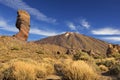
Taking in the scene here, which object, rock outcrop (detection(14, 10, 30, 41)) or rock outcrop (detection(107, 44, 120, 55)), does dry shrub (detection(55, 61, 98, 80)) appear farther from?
rock outcrop (detection(14, 10, 30, 41))

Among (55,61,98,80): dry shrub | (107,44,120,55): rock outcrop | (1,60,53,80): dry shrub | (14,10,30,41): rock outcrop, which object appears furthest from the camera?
(14,10,30,41): rock outcrop

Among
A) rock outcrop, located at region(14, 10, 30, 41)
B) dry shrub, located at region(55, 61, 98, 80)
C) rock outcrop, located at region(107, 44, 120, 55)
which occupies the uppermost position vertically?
rock outcrop, located at region(14, 10, 30, 41)

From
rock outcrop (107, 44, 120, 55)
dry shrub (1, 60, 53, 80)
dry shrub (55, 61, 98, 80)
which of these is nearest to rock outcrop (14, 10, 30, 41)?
rock outcrop (107, 44, 120, 55)

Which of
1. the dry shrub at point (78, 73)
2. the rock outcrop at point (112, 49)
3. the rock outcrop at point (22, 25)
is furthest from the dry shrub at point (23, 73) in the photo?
the rock outcrop at point (22, 25)

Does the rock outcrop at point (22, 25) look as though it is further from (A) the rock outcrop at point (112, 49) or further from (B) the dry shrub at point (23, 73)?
(B) the dry shrub at point (23, 73)

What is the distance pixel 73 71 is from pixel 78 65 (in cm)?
53

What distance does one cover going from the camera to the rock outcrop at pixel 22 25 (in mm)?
65062

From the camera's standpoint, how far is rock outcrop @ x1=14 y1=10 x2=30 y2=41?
213ft

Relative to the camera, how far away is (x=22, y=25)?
214 feet

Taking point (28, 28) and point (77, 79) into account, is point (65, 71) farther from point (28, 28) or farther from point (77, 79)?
point (28, 28)

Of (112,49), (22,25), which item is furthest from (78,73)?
(22,25)

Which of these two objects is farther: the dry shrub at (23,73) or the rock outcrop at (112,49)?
the rock outcrop at (112,49)

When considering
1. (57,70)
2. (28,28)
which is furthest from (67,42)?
(57,70)

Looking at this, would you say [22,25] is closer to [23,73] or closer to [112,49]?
[112,49]
